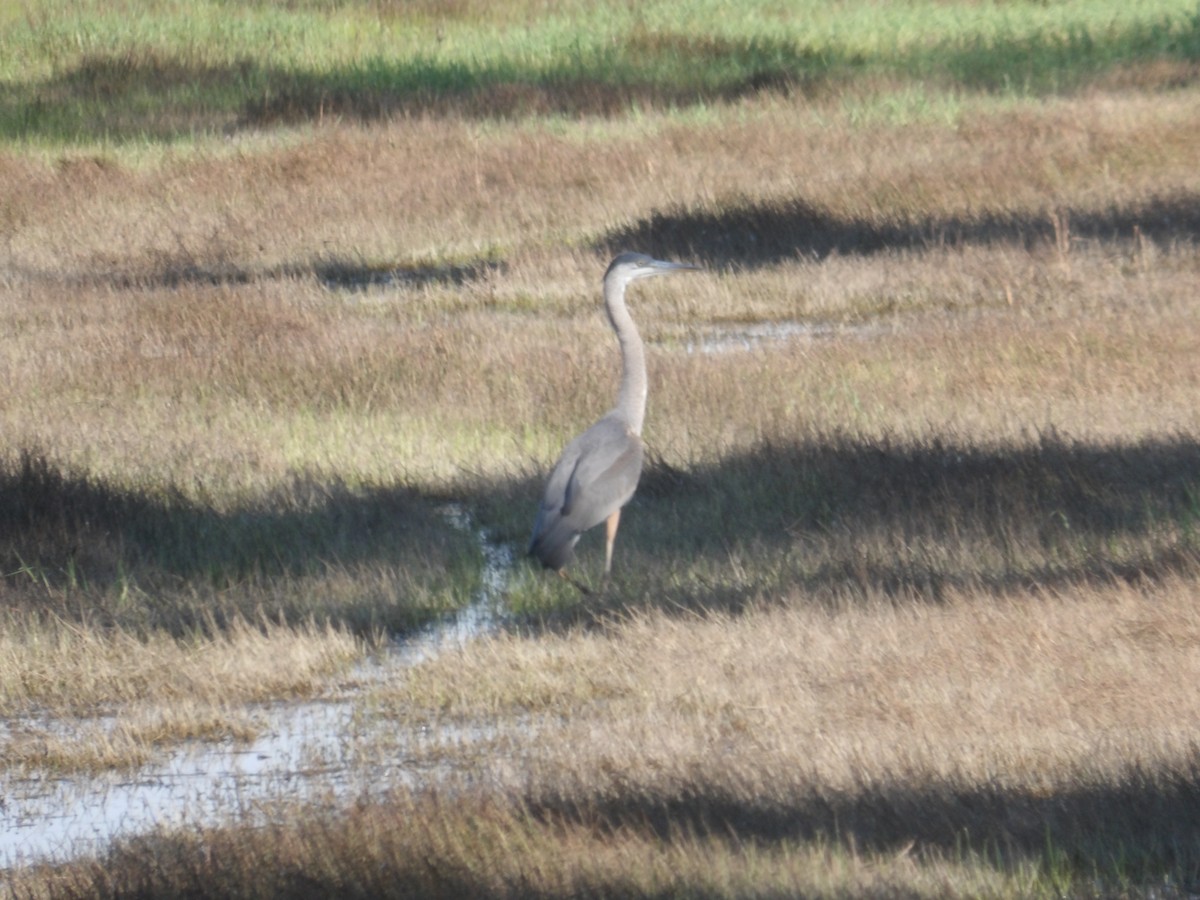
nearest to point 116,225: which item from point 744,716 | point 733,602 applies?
point 733,602

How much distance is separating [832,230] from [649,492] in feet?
27.0

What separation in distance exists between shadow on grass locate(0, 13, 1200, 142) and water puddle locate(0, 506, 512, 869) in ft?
56.7

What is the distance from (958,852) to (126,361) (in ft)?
26.4

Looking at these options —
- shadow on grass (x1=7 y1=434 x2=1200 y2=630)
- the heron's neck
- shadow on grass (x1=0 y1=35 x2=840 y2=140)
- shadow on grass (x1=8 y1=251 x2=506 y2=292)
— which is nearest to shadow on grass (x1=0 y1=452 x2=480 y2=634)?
shadow on grass (x1=7 y1=434 x2=1200 y2=630)

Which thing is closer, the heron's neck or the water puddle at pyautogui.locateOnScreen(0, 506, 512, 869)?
the water puddle at pyautogui.locateOnScreen(0, 506, 512, 869)

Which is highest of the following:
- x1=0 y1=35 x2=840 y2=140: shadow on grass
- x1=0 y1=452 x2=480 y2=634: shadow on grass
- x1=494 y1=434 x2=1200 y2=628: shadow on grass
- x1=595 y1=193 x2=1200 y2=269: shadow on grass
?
x1=494 y1=434 x2=1200 y2=628: shadow on grass

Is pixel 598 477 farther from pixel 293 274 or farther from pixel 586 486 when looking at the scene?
pixel 293 274

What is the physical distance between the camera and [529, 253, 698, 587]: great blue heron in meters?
6.62

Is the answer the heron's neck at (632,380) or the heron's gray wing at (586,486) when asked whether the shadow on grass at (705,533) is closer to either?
the heron's gray wing at (586,486)

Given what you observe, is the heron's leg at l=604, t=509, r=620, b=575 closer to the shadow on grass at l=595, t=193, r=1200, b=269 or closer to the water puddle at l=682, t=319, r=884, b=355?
the water puddle at l=682, t=319, r=884, b=355

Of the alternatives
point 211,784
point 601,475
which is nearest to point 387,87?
point 601,475

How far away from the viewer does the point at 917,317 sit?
12594 millimetres

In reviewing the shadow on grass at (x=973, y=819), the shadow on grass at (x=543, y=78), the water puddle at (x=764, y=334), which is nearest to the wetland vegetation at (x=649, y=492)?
the shadow on grass at (x=973, y=819)

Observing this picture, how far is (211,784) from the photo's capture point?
508cm
